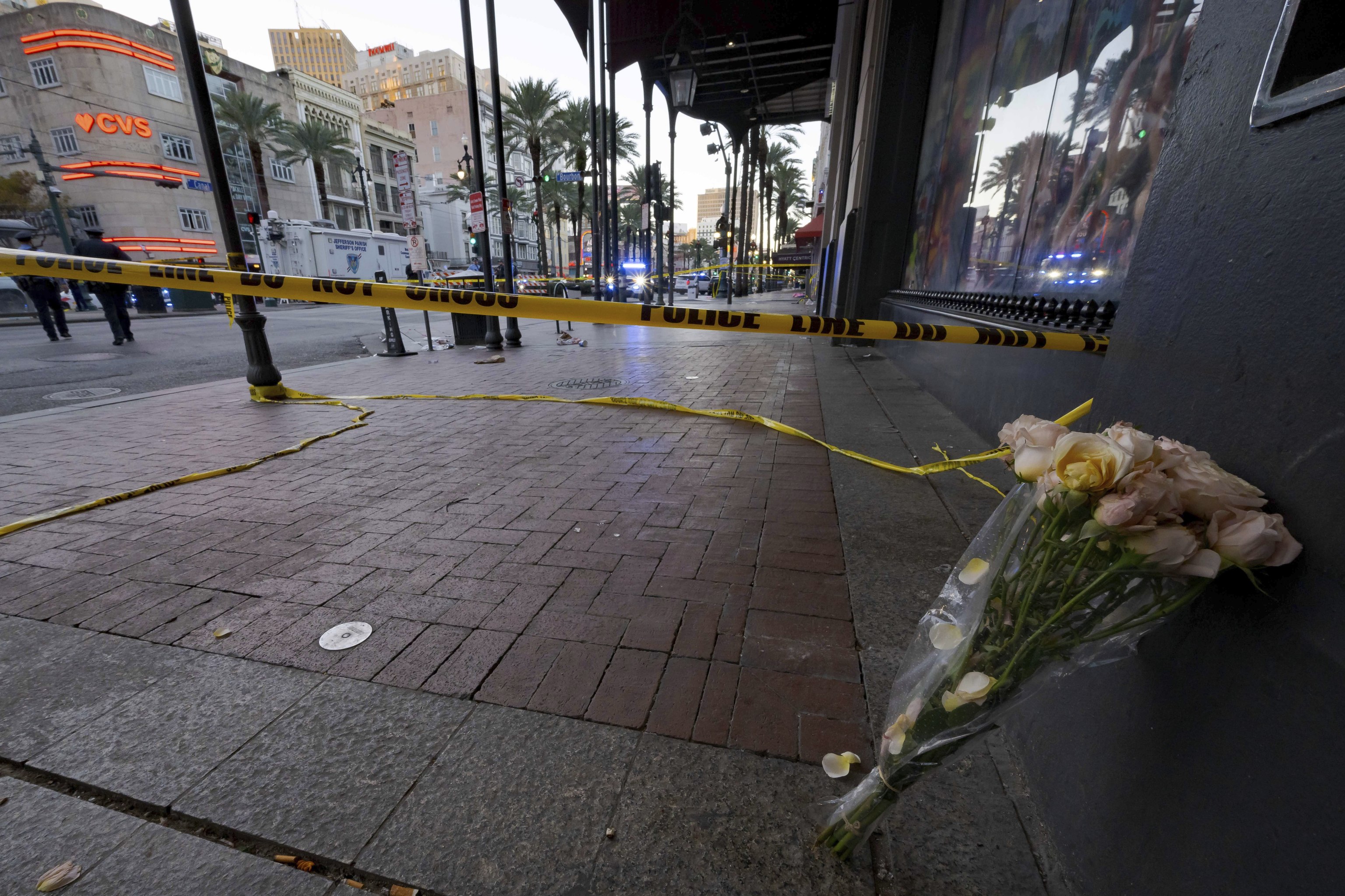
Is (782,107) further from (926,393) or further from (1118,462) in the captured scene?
(1118,462)

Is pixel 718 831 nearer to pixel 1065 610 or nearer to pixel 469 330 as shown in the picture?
pixel 1065 610

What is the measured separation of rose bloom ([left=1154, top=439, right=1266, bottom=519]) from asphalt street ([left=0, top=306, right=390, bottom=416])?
31.0 ft

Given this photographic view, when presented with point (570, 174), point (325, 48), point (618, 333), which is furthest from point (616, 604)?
point (325, 48)

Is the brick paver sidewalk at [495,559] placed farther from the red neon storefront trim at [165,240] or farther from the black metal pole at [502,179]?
the red neon storefront trim at [165,240]

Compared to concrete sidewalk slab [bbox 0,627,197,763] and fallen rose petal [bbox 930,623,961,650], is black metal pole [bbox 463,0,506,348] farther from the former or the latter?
fallen rose petal [bbox 930,623,961,650]

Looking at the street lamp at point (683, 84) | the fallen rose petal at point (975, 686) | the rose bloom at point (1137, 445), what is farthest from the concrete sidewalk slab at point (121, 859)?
the street lamp at point (683, 84)

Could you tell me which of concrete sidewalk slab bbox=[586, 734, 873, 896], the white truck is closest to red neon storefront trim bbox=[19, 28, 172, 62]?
the white truck

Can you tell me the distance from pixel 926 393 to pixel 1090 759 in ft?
17.7

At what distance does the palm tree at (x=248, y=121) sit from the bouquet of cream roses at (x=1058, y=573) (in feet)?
170

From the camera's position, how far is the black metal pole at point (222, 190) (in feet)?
18.3

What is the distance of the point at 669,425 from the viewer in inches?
208

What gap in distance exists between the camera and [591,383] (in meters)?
7.47

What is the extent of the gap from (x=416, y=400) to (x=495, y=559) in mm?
4337

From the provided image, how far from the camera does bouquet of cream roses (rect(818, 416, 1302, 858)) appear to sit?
893 mm
